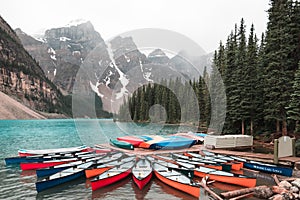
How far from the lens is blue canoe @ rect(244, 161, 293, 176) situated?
1480 cm

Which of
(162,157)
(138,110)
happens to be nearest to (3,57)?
(138,110)

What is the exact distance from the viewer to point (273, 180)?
14.5 meters

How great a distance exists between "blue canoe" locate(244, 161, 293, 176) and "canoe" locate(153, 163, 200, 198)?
5.77 metres

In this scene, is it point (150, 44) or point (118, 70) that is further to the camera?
point (118, 70)

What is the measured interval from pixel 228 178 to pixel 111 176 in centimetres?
689

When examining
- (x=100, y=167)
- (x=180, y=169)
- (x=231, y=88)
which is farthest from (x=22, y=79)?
(x=180, y=169)

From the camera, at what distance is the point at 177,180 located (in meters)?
13.3

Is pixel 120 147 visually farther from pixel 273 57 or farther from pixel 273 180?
pixel 273 57

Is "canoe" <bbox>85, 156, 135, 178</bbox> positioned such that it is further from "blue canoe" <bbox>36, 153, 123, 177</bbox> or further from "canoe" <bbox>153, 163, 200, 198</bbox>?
"canoe" <bbox>153, 163, 200, 198</bbox>

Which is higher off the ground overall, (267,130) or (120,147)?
(267,130)

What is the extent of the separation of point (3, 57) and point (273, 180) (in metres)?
174

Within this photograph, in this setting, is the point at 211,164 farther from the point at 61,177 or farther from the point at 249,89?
the point at 249,89

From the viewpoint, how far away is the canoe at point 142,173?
44.4 feet

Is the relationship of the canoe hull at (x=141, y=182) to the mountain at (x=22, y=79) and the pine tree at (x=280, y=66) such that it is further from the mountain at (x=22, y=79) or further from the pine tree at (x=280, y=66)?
the mountain at (x=22, y=79)
